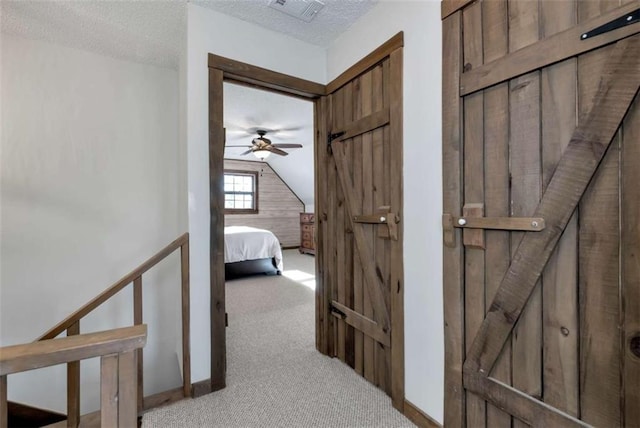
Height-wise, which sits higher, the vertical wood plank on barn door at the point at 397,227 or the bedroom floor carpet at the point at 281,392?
the vertical wood plank on barn door at the point at 397,227

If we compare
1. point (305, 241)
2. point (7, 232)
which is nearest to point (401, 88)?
point (7, 232)

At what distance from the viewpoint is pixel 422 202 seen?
4.88ft

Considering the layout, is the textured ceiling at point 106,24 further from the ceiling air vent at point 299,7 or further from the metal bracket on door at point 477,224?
the metal bracket on door at point 477,224

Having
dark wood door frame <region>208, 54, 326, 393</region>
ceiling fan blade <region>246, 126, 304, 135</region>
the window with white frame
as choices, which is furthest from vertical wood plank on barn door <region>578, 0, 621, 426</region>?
the window with white frame

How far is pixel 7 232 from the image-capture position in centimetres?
235

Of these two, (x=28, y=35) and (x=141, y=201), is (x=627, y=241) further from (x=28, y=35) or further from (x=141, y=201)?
(x=28, y=35)

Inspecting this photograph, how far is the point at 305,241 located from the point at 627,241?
264 inches

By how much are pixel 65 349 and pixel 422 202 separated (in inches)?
56.8

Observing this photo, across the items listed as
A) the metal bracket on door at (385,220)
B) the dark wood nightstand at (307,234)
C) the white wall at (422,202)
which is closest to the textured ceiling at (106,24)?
the white wall at (422,202)

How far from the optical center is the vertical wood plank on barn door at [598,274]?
2.98 feet

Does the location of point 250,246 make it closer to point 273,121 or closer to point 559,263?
point 273,121

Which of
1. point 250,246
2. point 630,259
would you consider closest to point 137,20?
point 630,259

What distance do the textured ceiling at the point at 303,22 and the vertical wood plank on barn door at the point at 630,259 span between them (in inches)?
58.7

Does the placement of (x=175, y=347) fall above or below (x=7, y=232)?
below
